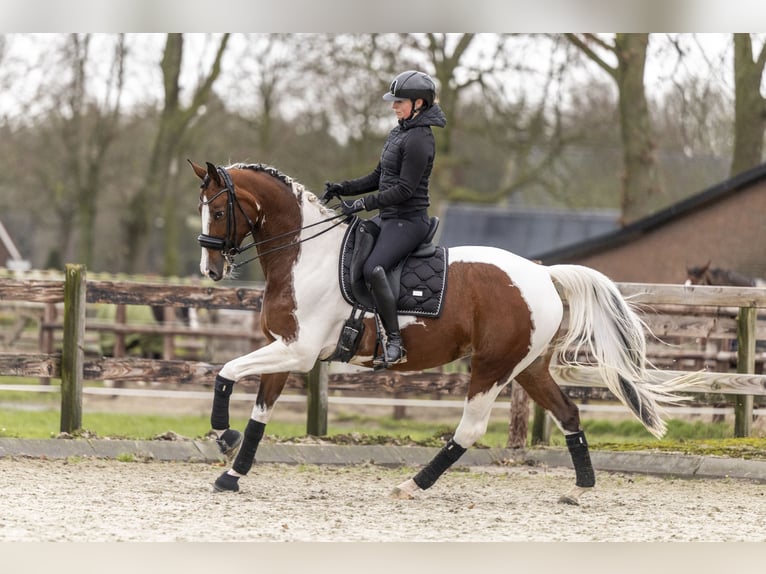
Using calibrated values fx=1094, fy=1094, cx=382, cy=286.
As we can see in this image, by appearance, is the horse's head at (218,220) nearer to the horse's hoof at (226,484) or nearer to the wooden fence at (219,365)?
the horse's hoof at (226,484)

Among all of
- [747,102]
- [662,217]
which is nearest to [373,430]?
[662,217]

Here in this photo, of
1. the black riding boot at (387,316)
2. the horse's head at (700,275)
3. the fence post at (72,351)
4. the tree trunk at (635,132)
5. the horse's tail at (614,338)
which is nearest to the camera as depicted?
the black riding boot at (387,316)

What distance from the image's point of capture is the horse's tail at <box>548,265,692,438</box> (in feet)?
24.9

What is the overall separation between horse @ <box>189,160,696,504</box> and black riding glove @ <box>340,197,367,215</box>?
0.14 m

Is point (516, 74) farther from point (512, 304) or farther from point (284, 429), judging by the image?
point (512, 304)

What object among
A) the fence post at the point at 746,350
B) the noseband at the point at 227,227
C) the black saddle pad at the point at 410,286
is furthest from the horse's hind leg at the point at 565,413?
the fence post at the point at 746,350

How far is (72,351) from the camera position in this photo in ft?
29.5

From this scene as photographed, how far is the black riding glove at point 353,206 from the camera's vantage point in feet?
23.6

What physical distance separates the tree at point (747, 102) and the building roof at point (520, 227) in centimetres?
1263

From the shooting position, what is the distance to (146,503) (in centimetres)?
668

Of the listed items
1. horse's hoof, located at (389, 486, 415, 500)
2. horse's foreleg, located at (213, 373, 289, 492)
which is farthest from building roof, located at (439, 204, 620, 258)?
horse's foreleg, located at (213, 373, 289, 492)
